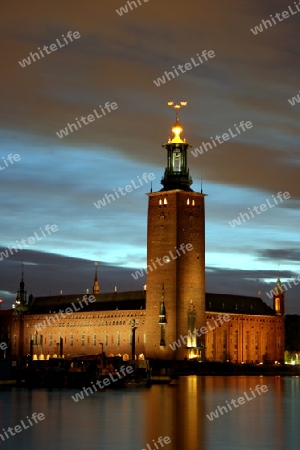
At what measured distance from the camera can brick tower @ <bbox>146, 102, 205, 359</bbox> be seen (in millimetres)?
96500

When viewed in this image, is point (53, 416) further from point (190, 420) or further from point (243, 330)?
point (243, 330)

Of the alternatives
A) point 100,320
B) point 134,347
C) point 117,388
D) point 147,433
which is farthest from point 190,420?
point 100,320

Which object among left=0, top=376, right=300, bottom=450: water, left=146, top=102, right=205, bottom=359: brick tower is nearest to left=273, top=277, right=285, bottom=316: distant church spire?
left=146, top=102, right=205, bottom=359: brick tower

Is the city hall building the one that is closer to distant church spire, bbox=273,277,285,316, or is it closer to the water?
distant church spire, bbox=273,277,285,316

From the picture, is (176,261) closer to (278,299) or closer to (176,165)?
(176,165)

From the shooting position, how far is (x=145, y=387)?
72.6 m

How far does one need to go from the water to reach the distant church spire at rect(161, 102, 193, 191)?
36.3 metres

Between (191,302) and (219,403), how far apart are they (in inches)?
1731

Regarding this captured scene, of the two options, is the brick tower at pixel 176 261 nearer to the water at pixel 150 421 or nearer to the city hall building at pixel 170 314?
the city hall building at pixel 170 314

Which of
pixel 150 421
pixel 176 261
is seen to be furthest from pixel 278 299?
pixel 150 421

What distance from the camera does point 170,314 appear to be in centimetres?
9669

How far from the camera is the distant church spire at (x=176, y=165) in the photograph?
324 feet

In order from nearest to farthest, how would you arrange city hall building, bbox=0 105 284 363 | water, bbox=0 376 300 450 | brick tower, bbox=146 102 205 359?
water, bbox=0 376 300 450
brick tower, bbox=146 102 205 359
city hall building, bbox=0 105 284 363

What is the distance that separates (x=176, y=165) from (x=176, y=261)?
27.5ft
